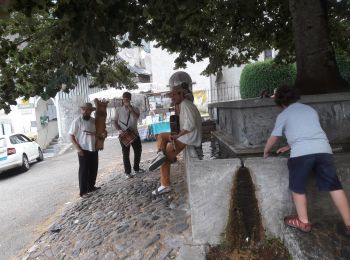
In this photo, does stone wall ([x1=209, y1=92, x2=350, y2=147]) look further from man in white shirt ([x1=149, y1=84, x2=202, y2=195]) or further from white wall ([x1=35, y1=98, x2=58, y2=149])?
white wall ([x1=35, y1=98, x2=58, y2=149])

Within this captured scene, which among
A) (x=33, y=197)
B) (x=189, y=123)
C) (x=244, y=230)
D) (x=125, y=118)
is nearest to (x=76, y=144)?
(x=125, y=118)

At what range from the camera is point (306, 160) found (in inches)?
151

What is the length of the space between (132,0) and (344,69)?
17196 mm

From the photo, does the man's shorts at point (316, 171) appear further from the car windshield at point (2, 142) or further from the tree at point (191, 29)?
the car windshield at point (2, 142)

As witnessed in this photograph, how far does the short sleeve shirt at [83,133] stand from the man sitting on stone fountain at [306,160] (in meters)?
4.69

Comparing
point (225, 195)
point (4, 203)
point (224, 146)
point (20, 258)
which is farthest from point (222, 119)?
point (4, 203)

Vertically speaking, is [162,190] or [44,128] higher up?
[44,128]

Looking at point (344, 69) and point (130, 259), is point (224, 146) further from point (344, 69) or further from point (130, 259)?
point (344, 69)

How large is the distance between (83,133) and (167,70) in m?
24.3

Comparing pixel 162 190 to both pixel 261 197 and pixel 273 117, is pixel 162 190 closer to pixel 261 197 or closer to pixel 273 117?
pixel 273 117

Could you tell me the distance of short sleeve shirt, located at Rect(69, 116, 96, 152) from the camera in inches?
311

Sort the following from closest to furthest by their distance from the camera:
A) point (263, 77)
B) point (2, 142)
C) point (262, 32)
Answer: point (262, 32) < point (2, 142) < point (263, 77)

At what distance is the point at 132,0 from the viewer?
4.91 meters

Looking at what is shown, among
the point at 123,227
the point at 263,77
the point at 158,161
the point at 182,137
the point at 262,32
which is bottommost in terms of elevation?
the point at 123,227
